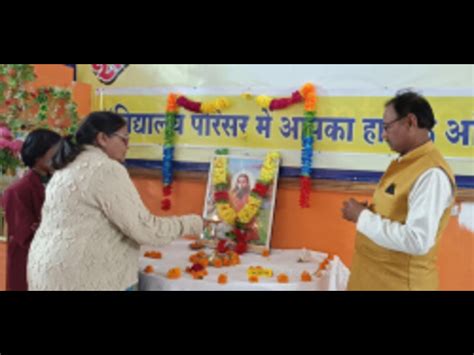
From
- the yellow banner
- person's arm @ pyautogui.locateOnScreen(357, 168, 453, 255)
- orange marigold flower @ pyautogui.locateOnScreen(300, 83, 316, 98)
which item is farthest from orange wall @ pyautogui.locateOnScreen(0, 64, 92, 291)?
person's arm @ pyautogui.locateOnScreen(357, 168, 453, 255)

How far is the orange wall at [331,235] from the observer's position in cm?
324

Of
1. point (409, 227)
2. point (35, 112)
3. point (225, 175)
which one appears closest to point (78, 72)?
point (35, 112)

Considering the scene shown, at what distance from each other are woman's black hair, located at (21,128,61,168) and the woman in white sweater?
0.70m

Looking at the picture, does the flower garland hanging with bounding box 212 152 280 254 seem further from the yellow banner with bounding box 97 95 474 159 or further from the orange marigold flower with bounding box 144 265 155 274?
the orange marigold flower with bounding box 144 265 155 274

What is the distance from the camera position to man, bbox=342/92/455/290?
1960 millimetres

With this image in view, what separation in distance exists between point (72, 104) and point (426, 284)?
9.87ft

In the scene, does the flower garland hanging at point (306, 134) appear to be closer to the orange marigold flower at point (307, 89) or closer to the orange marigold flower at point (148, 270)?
the orange marigold flower at point (307, 89)

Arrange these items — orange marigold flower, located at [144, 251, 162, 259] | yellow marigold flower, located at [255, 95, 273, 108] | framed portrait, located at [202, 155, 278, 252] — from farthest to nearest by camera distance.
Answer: yellow marigold flower, located at [255, 95, 273, 108] → framed portrait, located at [202, 155, 278, 252] → orange marigold flower, located at [144, 251, 162, 259]

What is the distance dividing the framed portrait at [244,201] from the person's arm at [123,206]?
1193 mm

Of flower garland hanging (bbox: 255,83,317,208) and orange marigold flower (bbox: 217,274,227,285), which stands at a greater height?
flower garland hanging (bbox: 255,83,317,208)

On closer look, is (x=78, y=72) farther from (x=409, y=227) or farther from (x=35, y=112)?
(x=409, y=227)

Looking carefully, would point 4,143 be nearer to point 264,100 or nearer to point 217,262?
point 217,262

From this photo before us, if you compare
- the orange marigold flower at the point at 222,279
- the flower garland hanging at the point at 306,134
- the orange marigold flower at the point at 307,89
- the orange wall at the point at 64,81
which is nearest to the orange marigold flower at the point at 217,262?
the orange marigold flower at the point at 222,279

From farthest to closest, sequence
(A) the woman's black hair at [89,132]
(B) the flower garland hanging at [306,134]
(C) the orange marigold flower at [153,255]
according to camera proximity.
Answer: (B) the flower garland hanging at [306,134], (C) the orange marigold flower at [153,255], (A) the woman's black hair at [89,132]
